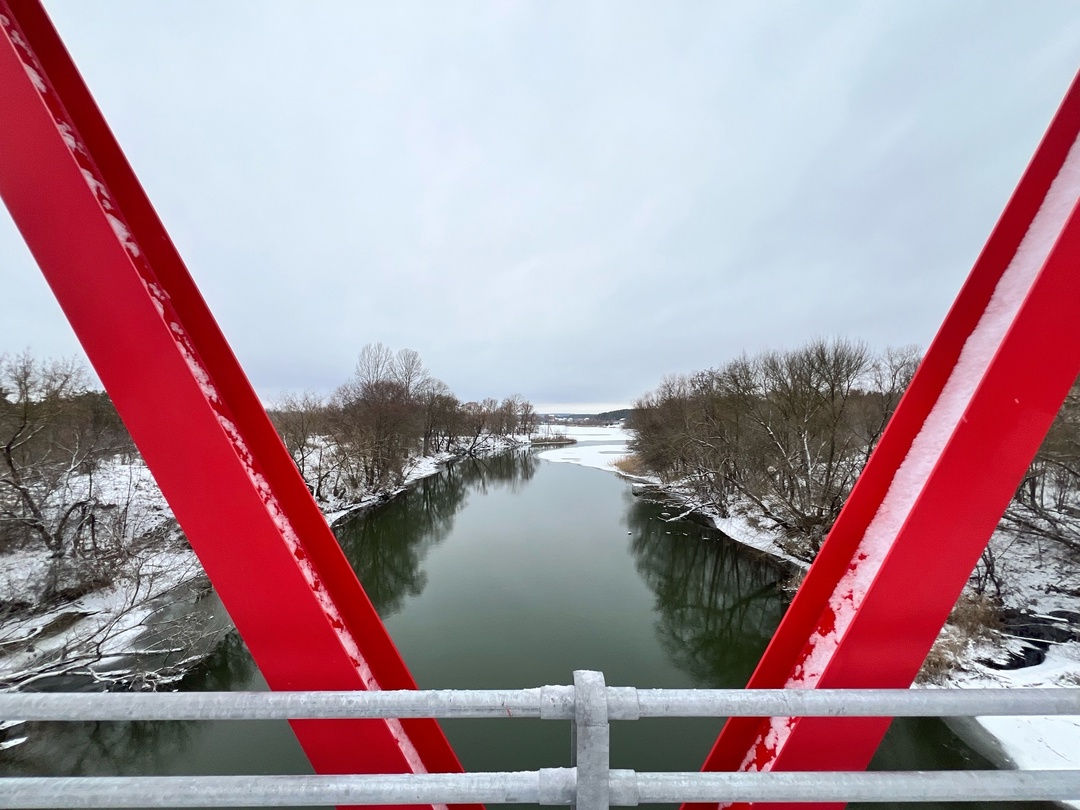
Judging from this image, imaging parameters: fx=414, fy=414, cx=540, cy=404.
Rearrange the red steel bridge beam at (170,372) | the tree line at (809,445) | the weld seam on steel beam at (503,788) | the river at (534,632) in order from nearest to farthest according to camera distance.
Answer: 1. the weld seam on steel beam at (503,788)
2. the red steel bridge beam at (170,372)
3. the river at (534,632)
4. the tree line at (809,445)

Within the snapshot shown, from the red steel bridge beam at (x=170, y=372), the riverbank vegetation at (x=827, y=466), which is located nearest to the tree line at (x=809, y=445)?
the riverbank vegetation at (x=827, y=466)

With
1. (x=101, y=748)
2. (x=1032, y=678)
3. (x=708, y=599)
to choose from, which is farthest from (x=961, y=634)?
(x=101, y=748)

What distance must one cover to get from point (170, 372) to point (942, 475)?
83.7 inches

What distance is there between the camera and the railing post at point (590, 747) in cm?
93

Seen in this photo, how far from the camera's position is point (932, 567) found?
1181 millimetres

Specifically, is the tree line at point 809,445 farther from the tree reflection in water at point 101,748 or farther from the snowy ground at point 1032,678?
the tree reflection in water at point 101,748

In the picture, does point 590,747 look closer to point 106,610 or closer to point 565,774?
point 565,774

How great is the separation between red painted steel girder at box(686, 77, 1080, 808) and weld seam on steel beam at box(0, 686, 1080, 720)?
0.64ft

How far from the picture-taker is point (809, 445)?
48.0ft

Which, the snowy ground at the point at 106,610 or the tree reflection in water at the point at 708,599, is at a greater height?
the snowy ground at the point at 106,610

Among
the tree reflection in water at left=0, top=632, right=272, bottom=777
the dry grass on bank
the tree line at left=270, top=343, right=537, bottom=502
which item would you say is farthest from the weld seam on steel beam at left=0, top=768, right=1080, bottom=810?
the tree line at left=270, top=343, right=537, bottom=502

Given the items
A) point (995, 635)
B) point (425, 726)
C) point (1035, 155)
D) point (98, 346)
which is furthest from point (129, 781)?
point (995, 635)

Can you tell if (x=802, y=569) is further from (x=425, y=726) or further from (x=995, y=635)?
(x=425, y=726)

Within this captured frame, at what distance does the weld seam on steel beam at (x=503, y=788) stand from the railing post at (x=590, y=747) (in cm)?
3
